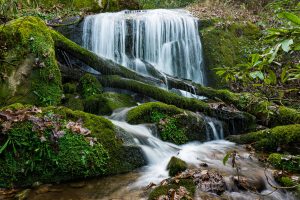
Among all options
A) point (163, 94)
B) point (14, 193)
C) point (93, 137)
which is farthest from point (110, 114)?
point (14, 193)

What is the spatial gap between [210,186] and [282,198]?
3.23 feet

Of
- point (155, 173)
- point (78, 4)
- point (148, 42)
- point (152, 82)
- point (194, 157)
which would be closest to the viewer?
point (155, 173)

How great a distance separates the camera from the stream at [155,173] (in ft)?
12.7

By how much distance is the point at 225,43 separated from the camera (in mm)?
13086

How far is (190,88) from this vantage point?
8.80 meters

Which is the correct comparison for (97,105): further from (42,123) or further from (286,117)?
(286,117)

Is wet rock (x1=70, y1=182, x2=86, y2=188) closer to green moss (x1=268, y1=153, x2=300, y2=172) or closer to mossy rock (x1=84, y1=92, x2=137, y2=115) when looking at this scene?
mossy rock (x1=84, y1=92, x2=137, y2=115)

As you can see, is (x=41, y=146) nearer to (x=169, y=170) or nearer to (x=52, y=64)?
(x=169, y=170)

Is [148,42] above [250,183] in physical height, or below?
above

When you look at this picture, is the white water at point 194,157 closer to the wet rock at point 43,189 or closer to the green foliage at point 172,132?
the green foliage at point 172,132

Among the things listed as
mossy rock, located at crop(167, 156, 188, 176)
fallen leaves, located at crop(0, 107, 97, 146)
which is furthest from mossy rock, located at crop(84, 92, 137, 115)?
mossy rock, located at crop(167, 156, 188, 176)

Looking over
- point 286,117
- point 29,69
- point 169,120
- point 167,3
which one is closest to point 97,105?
point 29,69

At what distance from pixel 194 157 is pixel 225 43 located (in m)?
8.77

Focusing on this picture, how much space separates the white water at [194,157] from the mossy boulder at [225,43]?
5.63m
